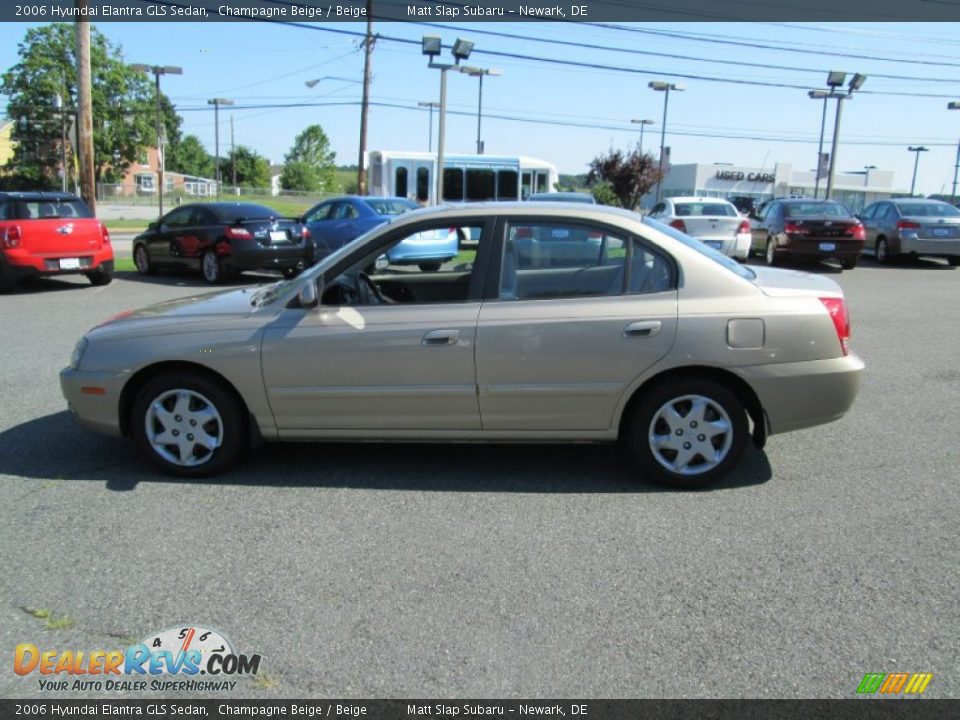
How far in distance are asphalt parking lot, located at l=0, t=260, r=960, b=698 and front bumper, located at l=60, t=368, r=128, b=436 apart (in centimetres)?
31

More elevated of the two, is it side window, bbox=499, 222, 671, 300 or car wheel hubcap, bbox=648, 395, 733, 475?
side window, bbox=499, 222, 671, 300

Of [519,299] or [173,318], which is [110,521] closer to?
[173,318]

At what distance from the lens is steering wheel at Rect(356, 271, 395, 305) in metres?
4.71

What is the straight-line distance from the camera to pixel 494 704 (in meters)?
2.71

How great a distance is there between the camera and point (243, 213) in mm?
14734

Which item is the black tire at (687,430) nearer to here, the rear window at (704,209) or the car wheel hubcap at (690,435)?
the car wheel hubcap at (690,435)

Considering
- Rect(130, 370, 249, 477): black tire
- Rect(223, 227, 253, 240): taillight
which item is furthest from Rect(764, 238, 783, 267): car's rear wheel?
Rect(130, 370, 249, 477): black tire

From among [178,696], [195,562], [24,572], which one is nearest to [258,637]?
[178,696]

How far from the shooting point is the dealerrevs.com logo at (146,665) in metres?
2.86

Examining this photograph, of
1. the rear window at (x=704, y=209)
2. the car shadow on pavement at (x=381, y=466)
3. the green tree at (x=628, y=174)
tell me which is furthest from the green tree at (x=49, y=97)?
the car shadow on pavement at (x=381, y=466)

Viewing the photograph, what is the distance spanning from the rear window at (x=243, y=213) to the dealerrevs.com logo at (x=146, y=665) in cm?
1237

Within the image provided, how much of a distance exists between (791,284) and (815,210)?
14058 millimetres

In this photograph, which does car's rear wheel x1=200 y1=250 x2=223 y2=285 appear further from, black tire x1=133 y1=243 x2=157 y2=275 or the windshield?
the windshield

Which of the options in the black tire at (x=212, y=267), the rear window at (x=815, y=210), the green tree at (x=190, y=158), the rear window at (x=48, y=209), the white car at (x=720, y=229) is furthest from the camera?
the green tree at (x=190, y=158)
